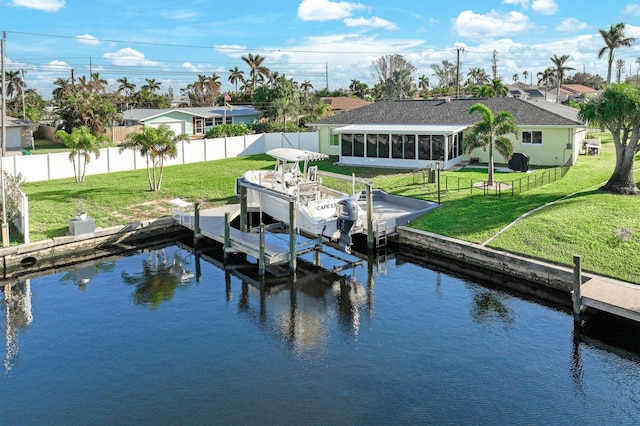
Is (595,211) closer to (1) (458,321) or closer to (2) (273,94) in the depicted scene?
(1) (458,321)

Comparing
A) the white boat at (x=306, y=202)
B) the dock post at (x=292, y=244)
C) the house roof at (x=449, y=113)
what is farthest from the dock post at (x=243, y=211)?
the house roof at (x=449, y=113)

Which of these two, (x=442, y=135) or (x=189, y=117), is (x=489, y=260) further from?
(x=189, y=117)

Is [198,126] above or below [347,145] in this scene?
above

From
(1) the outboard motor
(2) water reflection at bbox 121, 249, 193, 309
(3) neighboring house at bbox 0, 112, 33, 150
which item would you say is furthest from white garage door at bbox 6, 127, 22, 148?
(1) the outboard motor

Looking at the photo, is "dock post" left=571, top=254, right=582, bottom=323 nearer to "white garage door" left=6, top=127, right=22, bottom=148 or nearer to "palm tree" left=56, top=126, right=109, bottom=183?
"palm tree" left=56, top=126, right=109, bottom=183

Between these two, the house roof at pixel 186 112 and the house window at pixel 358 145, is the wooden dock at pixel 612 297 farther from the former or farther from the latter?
the house roof at pixel 186 112

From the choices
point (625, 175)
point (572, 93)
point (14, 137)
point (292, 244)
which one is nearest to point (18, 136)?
point (14, 137)

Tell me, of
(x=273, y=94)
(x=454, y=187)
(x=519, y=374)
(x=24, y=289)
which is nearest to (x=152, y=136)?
(x=24, y=289)
